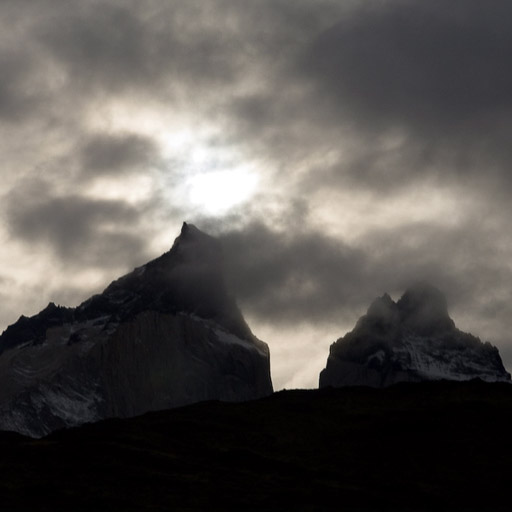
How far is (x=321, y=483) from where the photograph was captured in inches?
7052

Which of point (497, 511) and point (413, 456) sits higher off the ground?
point (413, 456)

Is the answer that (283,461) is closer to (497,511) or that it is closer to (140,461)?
(140,461)

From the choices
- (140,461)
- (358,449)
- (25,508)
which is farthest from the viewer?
(358,449)

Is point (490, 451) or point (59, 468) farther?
point (490, 451)

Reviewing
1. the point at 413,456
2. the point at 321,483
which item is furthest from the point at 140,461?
the point at 413,456

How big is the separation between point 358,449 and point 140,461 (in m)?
30.3

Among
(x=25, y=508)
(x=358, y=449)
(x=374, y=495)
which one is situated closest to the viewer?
(x=25, y=508)

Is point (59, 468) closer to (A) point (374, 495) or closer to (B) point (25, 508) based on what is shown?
(B) point (25, 508)

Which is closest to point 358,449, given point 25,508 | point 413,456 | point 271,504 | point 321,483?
point 413,456

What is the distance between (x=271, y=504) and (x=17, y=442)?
44.6 meters

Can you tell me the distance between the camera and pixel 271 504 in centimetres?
16688

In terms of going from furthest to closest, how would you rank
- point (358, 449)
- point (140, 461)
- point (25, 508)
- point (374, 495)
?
point (358, 449) → point (140, 461) → point (374, 495) → point (25, 508)

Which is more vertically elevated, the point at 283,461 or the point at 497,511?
the point at 283,461

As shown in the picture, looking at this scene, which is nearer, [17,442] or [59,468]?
[59,468]
